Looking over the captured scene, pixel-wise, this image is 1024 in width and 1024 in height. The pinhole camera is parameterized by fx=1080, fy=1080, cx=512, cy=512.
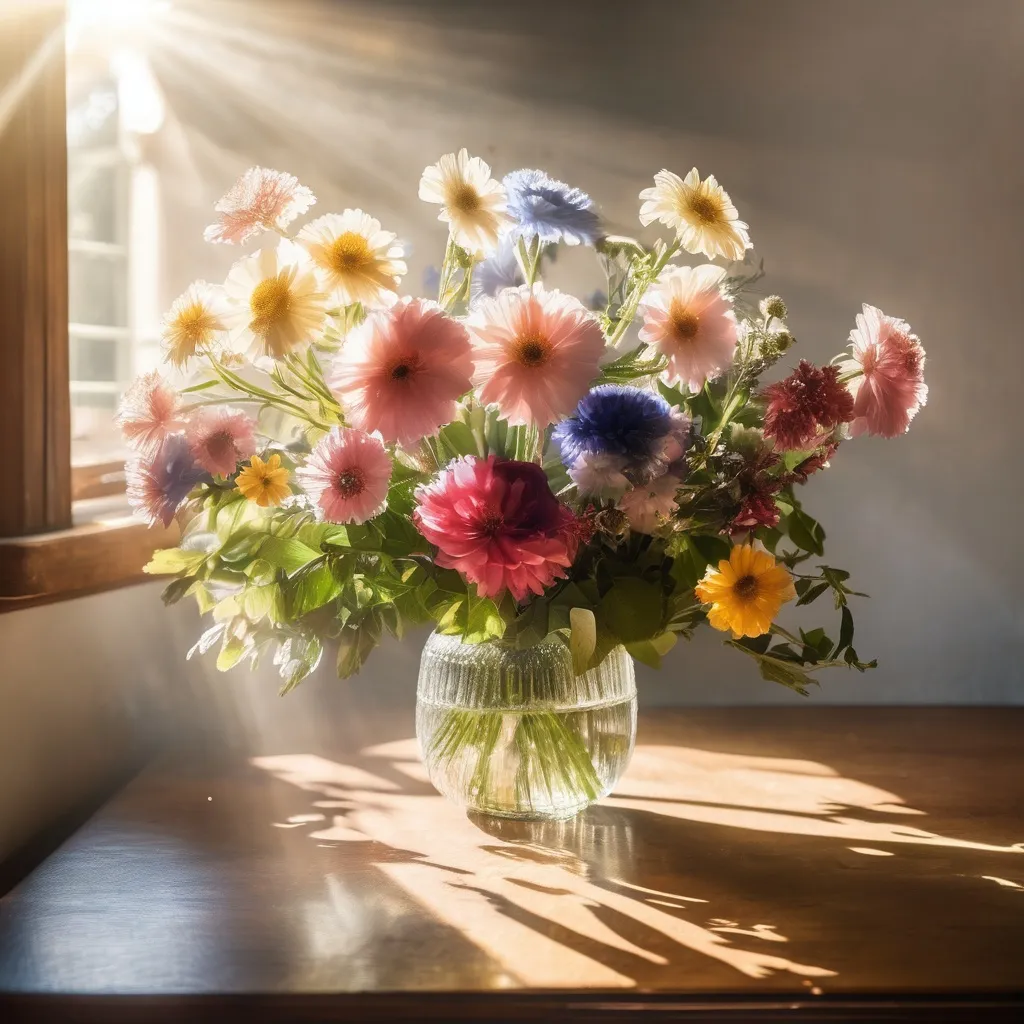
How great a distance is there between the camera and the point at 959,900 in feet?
2.54

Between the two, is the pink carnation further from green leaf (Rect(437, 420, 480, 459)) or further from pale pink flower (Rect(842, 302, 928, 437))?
pale pink flower (Rect(842, 302, 928, 437))

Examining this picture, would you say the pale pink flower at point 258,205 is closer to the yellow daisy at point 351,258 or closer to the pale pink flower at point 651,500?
the yellow daisy at point 351,258

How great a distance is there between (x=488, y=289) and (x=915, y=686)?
903 millimetres

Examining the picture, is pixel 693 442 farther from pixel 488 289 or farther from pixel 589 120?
pixel 589 120

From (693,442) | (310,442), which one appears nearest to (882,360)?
(693,442)

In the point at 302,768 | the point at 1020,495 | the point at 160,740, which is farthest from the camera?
the point at 1020,495

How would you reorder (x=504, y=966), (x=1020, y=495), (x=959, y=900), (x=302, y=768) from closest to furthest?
(x=504, y=966), (x=959, y=900), (x=302, y=768), (x=1020, y=495)

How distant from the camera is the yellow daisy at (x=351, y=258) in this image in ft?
2.58

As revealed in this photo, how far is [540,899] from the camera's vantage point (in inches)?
30.4

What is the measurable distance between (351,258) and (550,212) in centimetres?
15

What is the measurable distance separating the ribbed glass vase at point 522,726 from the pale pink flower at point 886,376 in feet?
0.95

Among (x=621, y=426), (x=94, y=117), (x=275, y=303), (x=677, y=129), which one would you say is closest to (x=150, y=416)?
(x=275, y=303)

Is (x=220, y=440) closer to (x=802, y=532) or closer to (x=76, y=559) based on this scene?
(x=76, y=559)

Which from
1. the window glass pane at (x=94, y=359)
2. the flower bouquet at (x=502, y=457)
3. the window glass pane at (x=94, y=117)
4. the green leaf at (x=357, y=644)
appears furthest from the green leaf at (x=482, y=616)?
the window glass pane at (x=94, y=117)
